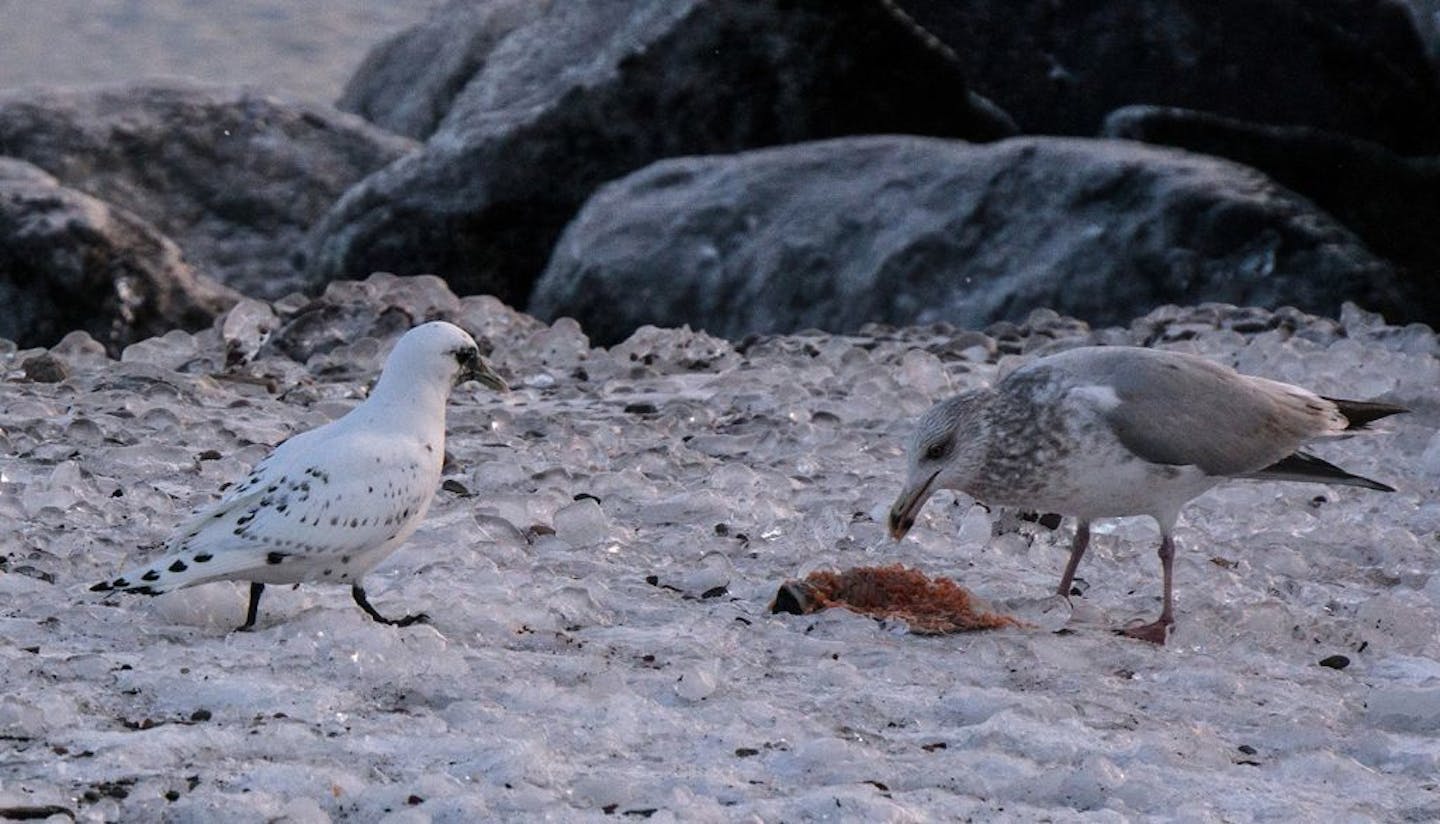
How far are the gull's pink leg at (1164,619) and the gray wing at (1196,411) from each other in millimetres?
284

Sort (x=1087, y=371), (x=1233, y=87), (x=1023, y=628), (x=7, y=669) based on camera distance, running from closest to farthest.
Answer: (x=7, y=669) → (x=1023, y=628) → (x=1087, y=371) → (x=1233, y=87)

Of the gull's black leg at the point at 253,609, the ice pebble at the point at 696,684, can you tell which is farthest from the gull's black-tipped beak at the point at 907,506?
the gull's black leg at the point at 253,609

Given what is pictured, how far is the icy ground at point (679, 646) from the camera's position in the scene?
173 inches

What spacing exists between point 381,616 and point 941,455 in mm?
1767

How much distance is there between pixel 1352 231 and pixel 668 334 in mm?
4386

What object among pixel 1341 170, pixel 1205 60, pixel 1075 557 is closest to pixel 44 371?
pixel 1075 557

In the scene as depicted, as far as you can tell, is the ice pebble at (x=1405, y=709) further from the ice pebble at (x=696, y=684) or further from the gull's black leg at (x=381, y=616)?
the gull's black leg at (x=381, y=616)

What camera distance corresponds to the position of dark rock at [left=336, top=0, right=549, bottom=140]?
16141mm

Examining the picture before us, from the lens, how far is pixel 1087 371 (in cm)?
620

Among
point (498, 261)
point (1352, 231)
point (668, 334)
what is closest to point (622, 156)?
point (498, 261)

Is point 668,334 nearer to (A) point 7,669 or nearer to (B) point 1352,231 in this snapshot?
(B) point 1352,231

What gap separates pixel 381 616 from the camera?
17.6ft

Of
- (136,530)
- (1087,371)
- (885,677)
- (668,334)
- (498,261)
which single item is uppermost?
(1087,371)

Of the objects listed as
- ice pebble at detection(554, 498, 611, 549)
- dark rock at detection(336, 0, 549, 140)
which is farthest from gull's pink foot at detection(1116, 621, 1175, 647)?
dark rock at detection(336, 0, 549, 140)
